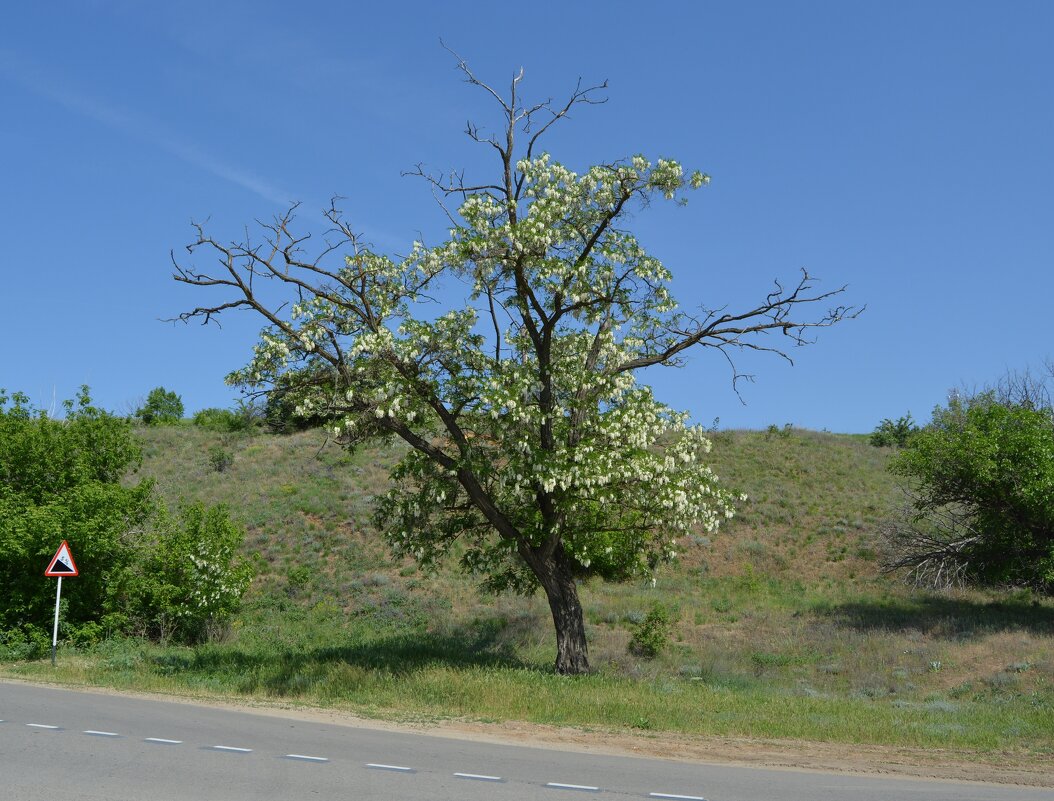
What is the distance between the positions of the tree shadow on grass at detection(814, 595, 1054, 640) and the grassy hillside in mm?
109

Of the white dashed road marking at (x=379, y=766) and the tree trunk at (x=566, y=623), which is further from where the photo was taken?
the tree trunk at (x=566, y=623)

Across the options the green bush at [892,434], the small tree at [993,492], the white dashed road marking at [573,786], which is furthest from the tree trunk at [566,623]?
the green bush at [892,434]

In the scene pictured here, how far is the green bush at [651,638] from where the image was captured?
1008 inches

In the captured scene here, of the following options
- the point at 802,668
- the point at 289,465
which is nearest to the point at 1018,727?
the point at 802,668

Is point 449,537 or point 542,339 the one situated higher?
point 542,339

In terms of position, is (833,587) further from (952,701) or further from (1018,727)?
(1018,727)

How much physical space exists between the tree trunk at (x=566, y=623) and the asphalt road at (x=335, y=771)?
23.2 ft

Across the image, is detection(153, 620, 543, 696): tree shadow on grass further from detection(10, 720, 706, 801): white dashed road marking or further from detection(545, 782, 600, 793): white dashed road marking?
detection(545, 782, 600, 793): white dashed road marking

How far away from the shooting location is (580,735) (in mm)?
13547

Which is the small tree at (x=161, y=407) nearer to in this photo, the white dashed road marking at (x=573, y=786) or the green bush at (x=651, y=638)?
the green bush at (x=651, y=638)

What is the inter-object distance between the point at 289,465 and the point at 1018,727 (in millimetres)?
37854

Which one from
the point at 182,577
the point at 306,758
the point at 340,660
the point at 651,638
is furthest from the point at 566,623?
the point at 182,577

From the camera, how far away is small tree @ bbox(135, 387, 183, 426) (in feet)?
241

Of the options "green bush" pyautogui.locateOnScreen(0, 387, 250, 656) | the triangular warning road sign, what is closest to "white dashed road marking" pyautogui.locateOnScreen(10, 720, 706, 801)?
the triangular warning road sign
